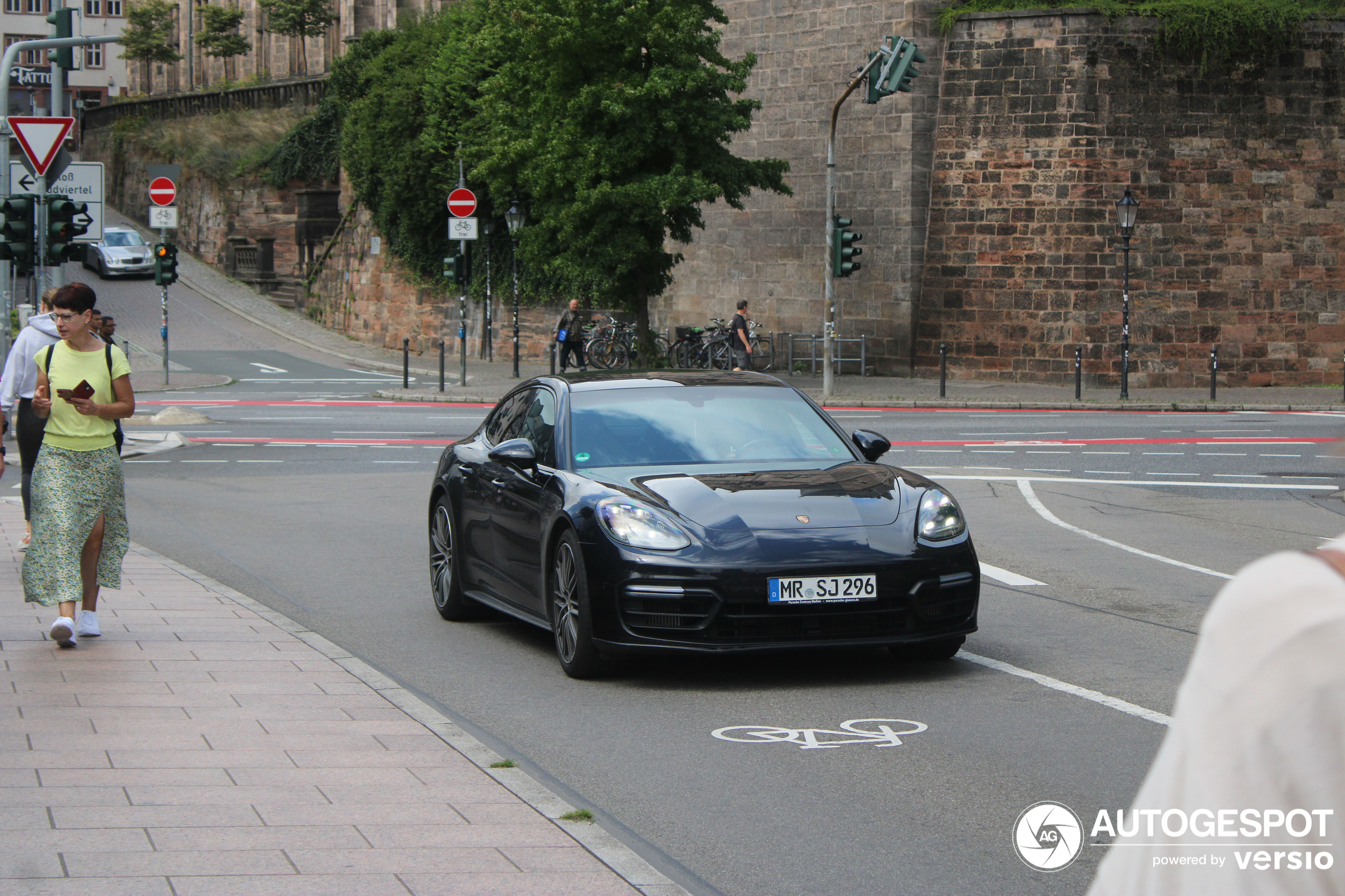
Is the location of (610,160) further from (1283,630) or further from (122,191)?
(122,191)

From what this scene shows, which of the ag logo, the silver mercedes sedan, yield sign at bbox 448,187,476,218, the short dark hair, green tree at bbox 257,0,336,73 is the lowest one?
the ag logo

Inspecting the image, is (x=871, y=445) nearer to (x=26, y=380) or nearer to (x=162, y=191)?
(x=26, y=380)

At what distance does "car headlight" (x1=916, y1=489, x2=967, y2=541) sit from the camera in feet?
24.2

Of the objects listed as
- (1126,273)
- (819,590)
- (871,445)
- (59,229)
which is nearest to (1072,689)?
(819,590)

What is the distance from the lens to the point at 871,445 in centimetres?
850

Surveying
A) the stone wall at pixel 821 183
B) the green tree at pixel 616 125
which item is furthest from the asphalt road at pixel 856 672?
the stone wall at pixel 821 183

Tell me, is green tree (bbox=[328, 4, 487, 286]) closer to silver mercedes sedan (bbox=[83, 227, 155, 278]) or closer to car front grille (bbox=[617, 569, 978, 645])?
silver mercedes sedan (bbox=[83, 227, 155, 278])

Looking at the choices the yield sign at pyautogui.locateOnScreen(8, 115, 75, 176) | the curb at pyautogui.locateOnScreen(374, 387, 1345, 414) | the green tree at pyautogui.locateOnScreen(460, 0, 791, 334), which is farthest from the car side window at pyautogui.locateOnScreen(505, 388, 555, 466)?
the green tree at pyautogui.locateOnScreen(460, 0, 791, 334)

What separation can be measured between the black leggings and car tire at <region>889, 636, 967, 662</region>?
20.6 feet

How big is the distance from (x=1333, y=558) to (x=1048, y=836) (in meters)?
3.78

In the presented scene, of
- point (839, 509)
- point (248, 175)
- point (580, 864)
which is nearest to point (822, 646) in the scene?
point (839, 509)

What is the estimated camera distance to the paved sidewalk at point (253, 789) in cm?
435

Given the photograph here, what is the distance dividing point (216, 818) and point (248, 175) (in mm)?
62263

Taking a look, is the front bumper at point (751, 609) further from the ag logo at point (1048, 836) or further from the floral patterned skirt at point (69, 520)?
the floral patterned skirt at point (69, 520)
